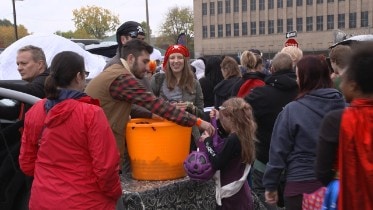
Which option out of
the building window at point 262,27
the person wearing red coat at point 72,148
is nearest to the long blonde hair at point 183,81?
the person wearing red coat at point 72,148

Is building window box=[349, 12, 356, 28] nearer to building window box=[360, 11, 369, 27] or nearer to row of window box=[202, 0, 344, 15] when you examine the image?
building window box=[360, 11, 369, 27]

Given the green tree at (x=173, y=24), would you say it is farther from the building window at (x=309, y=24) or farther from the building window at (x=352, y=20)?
the building window at (x=352, y=20)

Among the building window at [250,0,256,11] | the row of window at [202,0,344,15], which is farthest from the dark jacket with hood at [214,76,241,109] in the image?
the building window at [250,0,256,11]

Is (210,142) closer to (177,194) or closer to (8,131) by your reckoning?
(177,194)

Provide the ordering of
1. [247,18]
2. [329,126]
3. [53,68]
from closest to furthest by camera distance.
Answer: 1. [329,126]
2. [53,68]
3. [247,18]

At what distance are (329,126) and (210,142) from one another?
163 cm

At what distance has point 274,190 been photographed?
141 inches

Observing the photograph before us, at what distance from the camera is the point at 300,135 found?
3.48m

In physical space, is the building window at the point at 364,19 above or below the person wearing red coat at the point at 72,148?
above

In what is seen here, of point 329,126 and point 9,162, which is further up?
point 329,126

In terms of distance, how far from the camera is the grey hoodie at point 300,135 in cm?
346

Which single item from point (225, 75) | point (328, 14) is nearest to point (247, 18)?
point (328, 14)

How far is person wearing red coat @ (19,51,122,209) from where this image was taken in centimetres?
293

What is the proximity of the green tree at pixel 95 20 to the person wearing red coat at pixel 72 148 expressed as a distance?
90.7 metres
